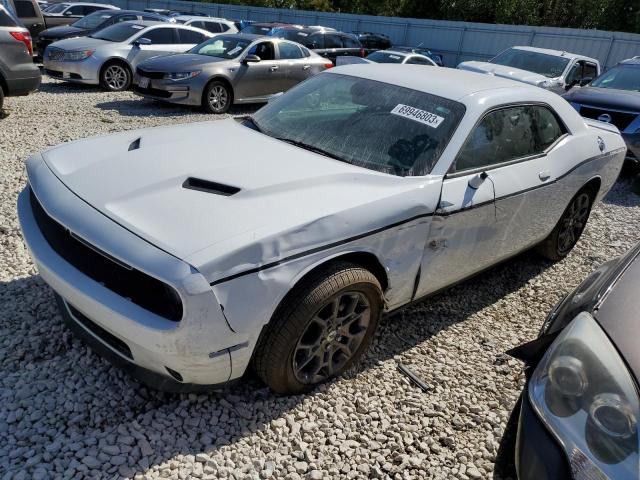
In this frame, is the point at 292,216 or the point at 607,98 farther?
the point at 607,98

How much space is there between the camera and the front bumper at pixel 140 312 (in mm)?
1985

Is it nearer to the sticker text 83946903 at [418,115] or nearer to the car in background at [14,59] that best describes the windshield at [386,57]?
the car in background at [14,59]

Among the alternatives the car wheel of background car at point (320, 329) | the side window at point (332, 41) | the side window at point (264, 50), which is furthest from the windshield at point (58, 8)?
the car wheel of background car at point (320, 329)

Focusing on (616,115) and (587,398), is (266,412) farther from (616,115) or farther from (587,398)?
(616,115)

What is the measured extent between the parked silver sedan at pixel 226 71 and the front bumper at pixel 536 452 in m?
8.24

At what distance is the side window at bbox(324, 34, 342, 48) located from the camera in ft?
46.2

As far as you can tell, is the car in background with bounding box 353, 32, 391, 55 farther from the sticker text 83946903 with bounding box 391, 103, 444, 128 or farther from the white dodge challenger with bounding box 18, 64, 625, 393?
the sticker text 83946903 with bounding box 391, 103, 444, 128

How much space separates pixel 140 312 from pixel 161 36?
33.5ft

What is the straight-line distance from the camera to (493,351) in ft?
10.8

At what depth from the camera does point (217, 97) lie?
9195 mm

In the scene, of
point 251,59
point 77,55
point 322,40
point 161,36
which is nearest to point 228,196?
point 251,59

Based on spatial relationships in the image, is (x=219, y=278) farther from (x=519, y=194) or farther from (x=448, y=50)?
(x=448, y=50)

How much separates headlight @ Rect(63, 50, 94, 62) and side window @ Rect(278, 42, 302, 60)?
3.59m

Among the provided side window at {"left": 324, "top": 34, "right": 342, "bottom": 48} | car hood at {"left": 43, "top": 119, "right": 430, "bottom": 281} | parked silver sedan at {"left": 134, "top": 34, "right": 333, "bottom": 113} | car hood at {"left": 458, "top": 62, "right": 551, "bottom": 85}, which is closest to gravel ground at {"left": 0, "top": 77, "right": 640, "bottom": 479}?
car hood at {"left": 43, "top": 119, "right": 430, "bottom": 281}
